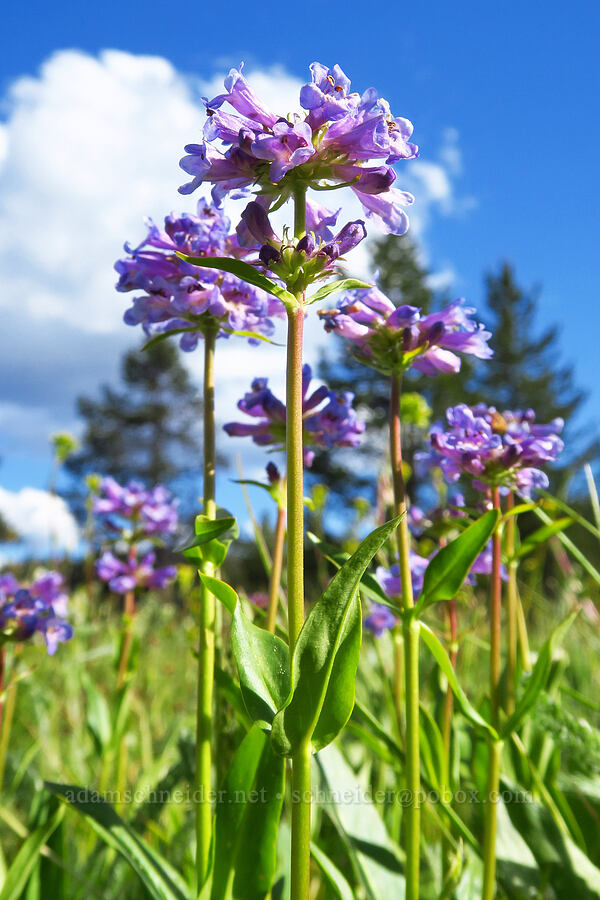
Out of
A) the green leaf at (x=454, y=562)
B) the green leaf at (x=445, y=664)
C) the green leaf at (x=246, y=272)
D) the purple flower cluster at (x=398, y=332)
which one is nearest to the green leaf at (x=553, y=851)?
the green leaf at (x=445, y=664)

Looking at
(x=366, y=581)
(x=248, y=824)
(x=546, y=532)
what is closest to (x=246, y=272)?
(x=366, y=581)

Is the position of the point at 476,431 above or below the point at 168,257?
below

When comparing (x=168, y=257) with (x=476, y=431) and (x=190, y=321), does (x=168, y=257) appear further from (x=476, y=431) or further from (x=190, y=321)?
(x=476, y=431)

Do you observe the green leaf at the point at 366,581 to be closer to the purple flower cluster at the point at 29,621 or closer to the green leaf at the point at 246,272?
the green leaf at the point at 246,272

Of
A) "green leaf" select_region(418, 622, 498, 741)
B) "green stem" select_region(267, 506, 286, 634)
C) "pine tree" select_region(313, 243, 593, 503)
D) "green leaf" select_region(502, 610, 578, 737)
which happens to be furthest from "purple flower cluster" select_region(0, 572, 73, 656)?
"pine tree" select_region(313, 243, 593, 503)

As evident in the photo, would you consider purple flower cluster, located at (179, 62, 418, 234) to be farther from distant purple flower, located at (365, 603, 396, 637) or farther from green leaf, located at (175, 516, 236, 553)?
distant purple flower, located at (365, 603, 396, 637)

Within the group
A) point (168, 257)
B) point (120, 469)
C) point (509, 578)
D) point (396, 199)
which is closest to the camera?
point (396, 199)

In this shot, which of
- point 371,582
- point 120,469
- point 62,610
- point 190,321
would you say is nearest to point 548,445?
point 371,582
